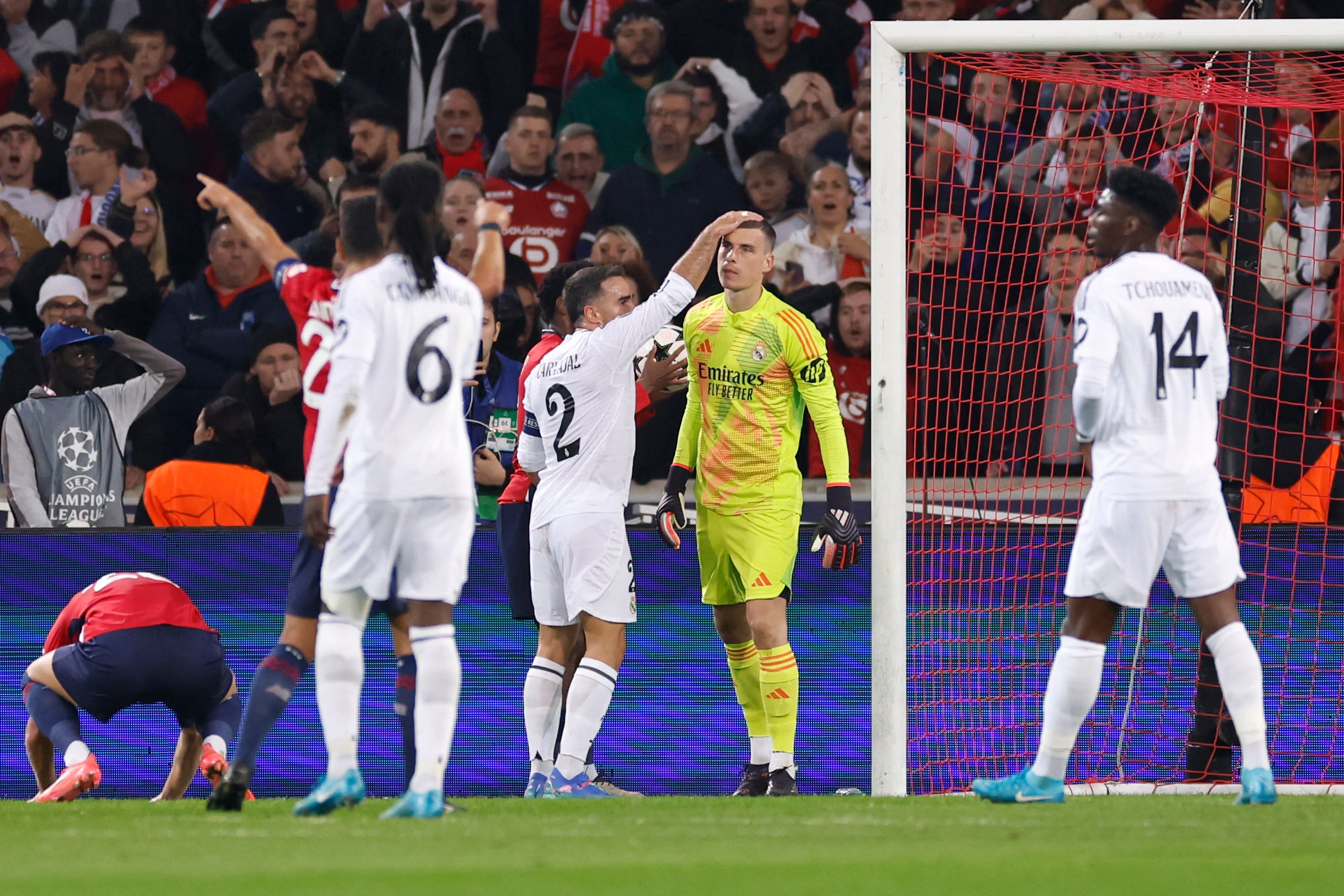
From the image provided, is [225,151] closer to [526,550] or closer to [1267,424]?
[526,550]

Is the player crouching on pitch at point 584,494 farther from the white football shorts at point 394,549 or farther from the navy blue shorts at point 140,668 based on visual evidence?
the white football shorts at point 394,549

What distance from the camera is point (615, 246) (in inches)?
429

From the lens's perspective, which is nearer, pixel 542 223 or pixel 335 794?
pixel 335 794

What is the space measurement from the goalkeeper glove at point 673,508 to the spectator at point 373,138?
4860mm

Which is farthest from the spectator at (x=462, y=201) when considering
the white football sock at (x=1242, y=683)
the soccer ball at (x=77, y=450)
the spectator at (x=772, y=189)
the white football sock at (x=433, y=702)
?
the white football sock at (x=1242, y=683)

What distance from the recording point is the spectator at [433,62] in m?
12.2

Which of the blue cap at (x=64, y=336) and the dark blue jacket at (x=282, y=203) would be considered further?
the dark blue jacket at (x=282, y=203)

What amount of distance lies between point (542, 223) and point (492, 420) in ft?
9.22

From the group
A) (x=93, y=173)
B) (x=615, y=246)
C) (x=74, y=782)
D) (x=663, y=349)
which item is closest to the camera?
(x=74, y=782)

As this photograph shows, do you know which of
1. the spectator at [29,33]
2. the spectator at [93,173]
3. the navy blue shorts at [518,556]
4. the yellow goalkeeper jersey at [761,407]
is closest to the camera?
the yellow goalkeeper jersey at [761,407]

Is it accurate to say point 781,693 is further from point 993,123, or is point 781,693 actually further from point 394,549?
point 993,123

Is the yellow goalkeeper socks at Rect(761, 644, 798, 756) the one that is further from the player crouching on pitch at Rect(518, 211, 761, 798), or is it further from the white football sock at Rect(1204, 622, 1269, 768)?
the white football sock at Rect(1204, 622, 1269, 768)

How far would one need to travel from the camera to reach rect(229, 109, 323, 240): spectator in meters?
11.8

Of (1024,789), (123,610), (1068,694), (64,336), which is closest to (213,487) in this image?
(64,336)
